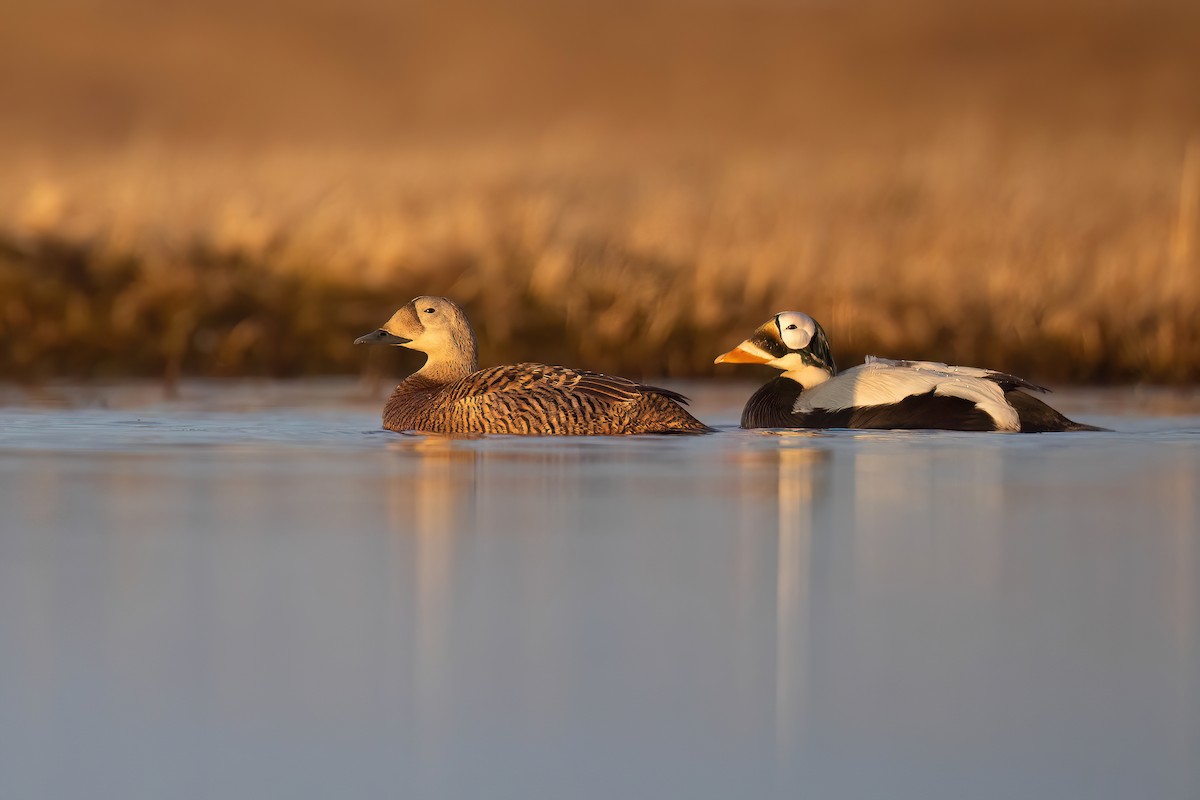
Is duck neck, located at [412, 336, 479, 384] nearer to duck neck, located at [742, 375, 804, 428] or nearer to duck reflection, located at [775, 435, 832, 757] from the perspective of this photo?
duck neck, located at [742, 375, 804, 428]

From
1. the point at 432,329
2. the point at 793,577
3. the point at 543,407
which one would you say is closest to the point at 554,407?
the point at 543,407

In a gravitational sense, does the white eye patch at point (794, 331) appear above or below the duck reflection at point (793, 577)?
above

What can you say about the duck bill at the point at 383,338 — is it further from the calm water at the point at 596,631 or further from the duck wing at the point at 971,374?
the calm water at the point at 596,631

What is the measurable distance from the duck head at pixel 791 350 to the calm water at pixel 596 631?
2607 millimetres

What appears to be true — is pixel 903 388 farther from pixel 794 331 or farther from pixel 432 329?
pixel 432 329

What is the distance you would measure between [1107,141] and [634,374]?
11727 mm

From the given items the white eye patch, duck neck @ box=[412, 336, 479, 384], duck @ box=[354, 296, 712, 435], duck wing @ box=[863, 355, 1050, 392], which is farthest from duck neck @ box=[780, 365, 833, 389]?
duck neck @ box=[412, 336, 479, 384]

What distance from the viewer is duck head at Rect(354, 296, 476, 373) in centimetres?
1056

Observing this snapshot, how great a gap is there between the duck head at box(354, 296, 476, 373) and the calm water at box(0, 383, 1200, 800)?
2.72 metres

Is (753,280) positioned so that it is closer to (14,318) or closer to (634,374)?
(634,374)

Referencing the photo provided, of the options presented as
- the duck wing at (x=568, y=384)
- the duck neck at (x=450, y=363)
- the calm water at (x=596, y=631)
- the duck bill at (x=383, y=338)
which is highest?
the duck bill at (x=383, y=338)

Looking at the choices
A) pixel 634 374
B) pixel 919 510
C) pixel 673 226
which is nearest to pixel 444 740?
pixel 919 510

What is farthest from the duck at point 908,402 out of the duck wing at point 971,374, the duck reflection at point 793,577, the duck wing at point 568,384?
the duck reflection at point 793,577

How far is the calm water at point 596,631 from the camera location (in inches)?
139
